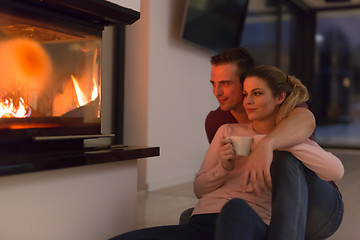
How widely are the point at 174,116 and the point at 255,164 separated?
2.48 metres

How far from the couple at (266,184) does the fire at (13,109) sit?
52cm

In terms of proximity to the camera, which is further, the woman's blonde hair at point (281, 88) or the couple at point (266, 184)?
the woman's blonde hair at point (281, 88)

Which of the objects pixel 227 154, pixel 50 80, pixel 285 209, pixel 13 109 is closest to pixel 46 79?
pixel 50 80

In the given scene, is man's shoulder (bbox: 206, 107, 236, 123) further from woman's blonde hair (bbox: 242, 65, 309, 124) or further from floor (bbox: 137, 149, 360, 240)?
floor (bbox: 137, 149, 360, 240)

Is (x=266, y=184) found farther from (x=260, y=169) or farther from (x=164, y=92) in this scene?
(x=164, y=92)

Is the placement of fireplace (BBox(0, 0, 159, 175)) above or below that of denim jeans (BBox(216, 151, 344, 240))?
above

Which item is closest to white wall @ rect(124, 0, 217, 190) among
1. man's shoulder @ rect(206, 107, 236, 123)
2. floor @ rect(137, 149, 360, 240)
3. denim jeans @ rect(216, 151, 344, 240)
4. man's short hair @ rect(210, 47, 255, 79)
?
floor @ rect(137, 149, 360, 240)

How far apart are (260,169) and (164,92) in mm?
2378

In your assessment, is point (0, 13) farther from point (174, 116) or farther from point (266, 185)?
point (174, 116)

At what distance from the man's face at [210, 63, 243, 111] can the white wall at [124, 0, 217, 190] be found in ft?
5.38

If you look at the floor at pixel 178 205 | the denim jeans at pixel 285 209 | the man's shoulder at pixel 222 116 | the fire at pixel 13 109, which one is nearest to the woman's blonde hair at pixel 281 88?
the denim jeans at pixel 285 209

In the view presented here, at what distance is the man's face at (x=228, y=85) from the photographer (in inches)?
72.6

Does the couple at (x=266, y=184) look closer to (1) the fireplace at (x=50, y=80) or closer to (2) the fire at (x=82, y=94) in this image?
(1) the fireplace at (x=50, y=80)

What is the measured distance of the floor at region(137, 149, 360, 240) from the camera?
94.0 inches
